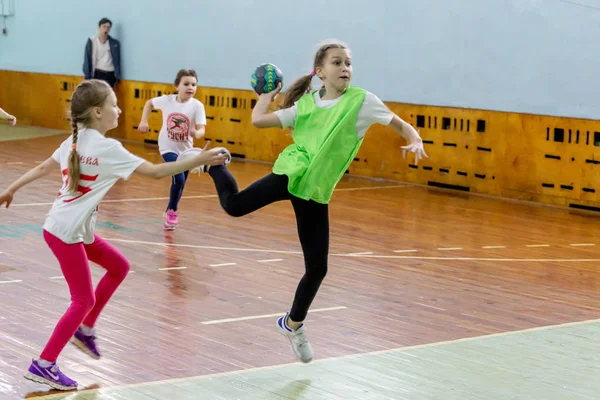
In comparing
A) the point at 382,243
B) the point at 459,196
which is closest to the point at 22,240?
the point at 382,243

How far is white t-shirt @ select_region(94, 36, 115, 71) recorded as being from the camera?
1648cm

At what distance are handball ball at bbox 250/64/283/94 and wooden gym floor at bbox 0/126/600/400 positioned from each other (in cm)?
132

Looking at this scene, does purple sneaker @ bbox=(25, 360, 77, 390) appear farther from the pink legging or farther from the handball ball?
A: the handball ball

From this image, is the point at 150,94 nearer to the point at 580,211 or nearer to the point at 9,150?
the point at 9,150

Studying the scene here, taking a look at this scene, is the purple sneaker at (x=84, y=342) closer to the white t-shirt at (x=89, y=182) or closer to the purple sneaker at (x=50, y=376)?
the purple sneaker at (x=50, y=376)

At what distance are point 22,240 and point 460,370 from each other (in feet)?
14.0

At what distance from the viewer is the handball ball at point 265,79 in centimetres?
504

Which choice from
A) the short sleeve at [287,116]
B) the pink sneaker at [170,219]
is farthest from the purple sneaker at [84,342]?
the pink sneaker at [170,219]

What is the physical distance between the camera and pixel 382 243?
8.42 metres

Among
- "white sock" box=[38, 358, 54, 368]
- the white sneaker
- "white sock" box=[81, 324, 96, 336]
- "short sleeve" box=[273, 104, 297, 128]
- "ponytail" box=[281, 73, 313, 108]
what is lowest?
the white sneaker

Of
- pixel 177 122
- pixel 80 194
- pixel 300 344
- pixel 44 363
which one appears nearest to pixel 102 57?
pixel 177 122

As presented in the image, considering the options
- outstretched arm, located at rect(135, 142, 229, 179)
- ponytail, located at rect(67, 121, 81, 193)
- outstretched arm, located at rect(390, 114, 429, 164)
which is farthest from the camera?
outstretched arm, located at rect(390, 114, 429, 164)

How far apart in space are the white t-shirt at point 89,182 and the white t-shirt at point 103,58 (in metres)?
12.7

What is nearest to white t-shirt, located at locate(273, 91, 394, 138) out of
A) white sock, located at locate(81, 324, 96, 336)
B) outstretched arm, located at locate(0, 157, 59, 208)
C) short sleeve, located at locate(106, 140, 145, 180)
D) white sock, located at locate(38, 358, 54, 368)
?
short sleeve, located at locate(106, 140, 145, 180)
